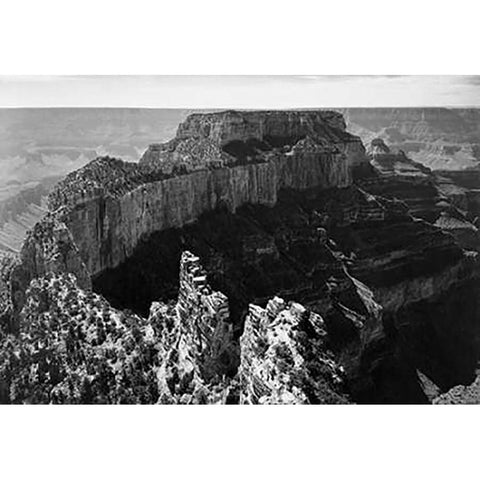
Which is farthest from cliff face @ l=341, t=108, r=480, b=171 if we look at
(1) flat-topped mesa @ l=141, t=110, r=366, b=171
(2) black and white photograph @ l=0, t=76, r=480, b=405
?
(1) flat-topped mesa @ l=141, t=110, r=366, b=171

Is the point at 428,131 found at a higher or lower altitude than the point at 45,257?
higher

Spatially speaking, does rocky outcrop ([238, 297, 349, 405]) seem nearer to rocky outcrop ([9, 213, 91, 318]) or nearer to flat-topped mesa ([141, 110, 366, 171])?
rocky outcrop ([9, 213, 91, 318])

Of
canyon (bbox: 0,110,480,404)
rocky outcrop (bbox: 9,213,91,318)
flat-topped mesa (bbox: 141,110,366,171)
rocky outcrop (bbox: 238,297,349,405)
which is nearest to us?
rocky outcrop (bbox: 238,297,349,405)

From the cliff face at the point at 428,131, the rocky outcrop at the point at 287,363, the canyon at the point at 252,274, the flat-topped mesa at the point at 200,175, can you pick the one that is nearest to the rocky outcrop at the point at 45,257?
the canyon at the point at 252,274

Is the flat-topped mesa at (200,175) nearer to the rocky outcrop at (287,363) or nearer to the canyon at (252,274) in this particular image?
the canyon at (252,274)

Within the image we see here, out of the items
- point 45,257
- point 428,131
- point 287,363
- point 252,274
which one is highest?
point 428,131

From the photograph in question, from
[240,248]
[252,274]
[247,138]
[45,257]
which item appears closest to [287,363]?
[252,274]

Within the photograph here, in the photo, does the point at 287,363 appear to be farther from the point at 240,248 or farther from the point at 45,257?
the point at 45,257
